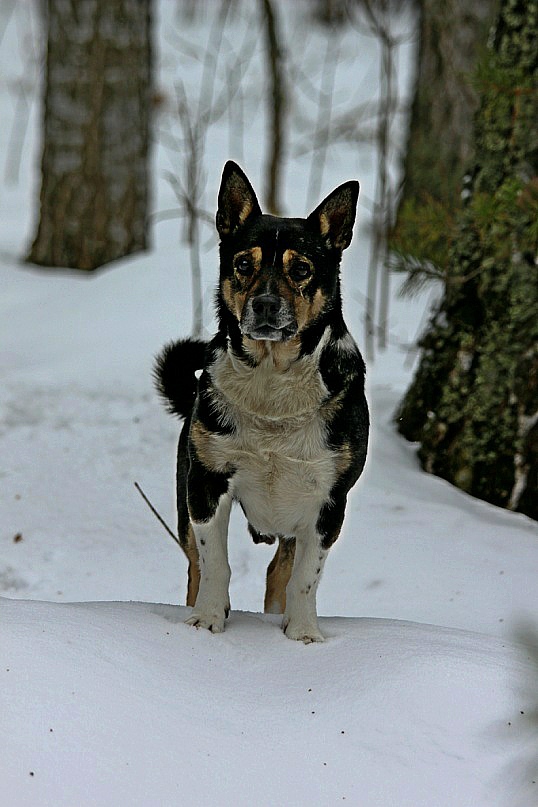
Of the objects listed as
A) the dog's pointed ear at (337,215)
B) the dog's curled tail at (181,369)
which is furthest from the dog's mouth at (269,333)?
the dog's curled tail at (181,369)

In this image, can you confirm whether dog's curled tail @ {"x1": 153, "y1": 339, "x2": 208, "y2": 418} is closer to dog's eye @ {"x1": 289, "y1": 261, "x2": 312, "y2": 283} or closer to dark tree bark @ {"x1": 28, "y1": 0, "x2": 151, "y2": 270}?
dog's eye @ {"x1": 289, "y1": 261, "x2": 312, "y2": 283}

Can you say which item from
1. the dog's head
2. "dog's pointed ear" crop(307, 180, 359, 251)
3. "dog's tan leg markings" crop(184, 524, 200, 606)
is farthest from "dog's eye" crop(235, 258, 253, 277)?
"dog's tan leg markings" crop(184, 524, 200, 606)

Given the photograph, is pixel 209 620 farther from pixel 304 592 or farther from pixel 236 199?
pixel 236 199

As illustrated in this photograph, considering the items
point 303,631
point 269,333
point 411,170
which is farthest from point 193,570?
point 411,170

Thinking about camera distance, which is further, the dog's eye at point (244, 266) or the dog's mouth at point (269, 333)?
the dog's eye at point (244, 266)

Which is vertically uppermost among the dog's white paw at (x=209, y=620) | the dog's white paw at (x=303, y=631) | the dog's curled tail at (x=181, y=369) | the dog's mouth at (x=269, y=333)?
the dog's mouth at (x=269, y=333)

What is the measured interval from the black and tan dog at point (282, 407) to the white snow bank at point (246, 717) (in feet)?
0.86

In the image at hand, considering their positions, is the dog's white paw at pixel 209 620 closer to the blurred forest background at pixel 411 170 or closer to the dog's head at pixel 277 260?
the dog's head at pixel 277 260

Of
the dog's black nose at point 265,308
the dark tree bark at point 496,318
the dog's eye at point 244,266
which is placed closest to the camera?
the dog's black nose at point 265,308

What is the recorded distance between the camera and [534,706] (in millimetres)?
1979

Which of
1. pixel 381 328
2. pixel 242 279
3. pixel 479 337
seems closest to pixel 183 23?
pixel 381 328

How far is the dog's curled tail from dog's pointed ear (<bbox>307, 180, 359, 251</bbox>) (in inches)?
25.3

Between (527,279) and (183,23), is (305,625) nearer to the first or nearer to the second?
(527,279)

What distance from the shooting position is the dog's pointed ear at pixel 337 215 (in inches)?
101
